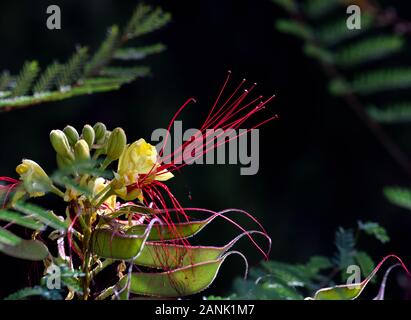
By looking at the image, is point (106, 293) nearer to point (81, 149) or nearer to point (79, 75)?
point (81, 149)

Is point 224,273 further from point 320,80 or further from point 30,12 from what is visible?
point 30,12

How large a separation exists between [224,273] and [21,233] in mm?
3887

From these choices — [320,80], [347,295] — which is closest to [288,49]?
[320,80]

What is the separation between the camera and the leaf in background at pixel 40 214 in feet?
3.73

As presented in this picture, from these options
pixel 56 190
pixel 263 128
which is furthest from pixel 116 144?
pixel 263 128

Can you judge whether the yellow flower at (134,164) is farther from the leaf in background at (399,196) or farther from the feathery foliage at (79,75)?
the leaf in background at (399,196)

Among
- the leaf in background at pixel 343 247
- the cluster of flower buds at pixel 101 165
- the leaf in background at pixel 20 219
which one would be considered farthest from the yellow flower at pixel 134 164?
the leaf in background at pixel 343 247

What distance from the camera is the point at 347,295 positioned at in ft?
3.95

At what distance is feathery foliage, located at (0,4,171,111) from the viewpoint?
4.82 ft

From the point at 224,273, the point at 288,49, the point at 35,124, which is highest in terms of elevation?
the point at 288,49

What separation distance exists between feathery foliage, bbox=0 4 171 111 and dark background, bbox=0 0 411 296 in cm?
357

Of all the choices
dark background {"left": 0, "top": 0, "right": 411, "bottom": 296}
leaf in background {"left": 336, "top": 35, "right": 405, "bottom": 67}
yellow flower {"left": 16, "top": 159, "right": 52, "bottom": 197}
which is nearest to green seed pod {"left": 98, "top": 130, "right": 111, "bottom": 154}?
yellow flower {"left": 16, "top": 159, "right": 52, "bottom": 197}

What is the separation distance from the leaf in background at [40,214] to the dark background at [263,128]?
400 centimetres

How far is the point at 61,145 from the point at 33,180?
7 cm
